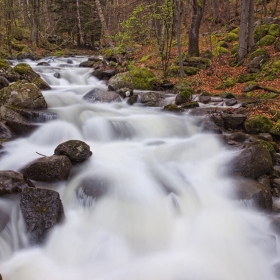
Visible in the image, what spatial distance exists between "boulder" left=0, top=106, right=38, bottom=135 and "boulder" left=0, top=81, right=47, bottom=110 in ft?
2.22

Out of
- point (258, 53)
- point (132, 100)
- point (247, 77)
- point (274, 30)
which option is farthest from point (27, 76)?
point (274, 30)

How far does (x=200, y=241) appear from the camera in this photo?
160 inches

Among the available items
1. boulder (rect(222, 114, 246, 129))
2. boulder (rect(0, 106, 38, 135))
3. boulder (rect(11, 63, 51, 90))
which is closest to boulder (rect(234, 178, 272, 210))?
boulder (rect(222, 114, 246, 129))

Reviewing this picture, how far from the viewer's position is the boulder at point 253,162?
511cm

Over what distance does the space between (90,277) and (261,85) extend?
32.5ft

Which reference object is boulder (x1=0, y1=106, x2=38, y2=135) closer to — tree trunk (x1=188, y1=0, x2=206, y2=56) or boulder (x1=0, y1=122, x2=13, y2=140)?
boulder (x1=0, y1=122, x2=13, y2=140)

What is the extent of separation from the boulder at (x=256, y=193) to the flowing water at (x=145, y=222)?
0.53 feet

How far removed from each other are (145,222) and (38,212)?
169 cm

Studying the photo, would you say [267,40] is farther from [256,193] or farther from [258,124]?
[256,193]

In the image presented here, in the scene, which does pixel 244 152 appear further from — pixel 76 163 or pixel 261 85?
pixel 261 85

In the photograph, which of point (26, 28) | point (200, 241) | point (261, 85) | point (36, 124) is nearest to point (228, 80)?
point (261, 85)

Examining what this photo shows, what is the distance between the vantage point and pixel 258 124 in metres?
7.02

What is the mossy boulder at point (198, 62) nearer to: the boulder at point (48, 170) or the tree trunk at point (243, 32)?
the tree trunk at point (243, 32)

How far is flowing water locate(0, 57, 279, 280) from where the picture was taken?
3.56 metres
